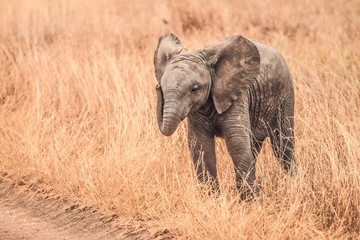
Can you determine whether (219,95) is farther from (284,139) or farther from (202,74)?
(284,139)

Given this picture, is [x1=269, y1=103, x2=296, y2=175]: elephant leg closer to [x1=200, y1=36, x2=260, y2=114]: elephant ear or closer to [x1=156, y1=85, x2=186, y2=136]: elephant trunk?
[x1=200, y1=36, x2=260, y2=114]: elephant ear

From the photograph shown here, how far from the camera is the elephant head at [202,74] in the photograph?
3.49 m

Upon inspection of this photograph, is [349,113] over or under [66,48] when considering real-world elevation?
under

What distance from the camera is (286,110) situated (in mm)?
4625

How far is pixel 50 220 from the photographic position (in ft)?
14.3

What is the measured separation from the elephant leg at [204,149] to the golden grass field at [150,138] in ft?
0.48

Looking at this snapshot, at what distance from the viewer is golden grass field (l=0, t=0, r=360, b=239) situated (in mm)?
3727

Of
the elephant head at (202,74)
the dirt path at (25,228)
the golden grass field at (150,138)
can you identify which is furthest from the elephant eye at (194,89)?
the dirt path at (25,228)

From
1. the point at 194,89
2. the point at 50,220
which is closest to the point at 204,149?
the point at 194,89

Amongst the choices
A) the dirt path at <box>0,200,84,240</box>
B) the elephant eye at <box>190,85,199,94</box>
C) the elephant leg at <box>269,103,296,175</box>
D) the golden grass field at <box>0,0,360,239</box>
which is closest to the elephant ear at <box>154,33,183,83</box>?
the elephant eye at <box>190,85,199,94</box>

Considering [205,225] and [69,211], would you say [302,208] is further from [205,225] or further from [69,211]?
[69,211]

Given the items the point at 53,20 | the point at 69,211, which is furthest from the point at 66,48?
the point at 69,211

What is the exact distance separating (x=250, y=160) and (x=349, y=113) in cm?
199

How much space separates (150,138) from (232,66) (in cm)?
154
